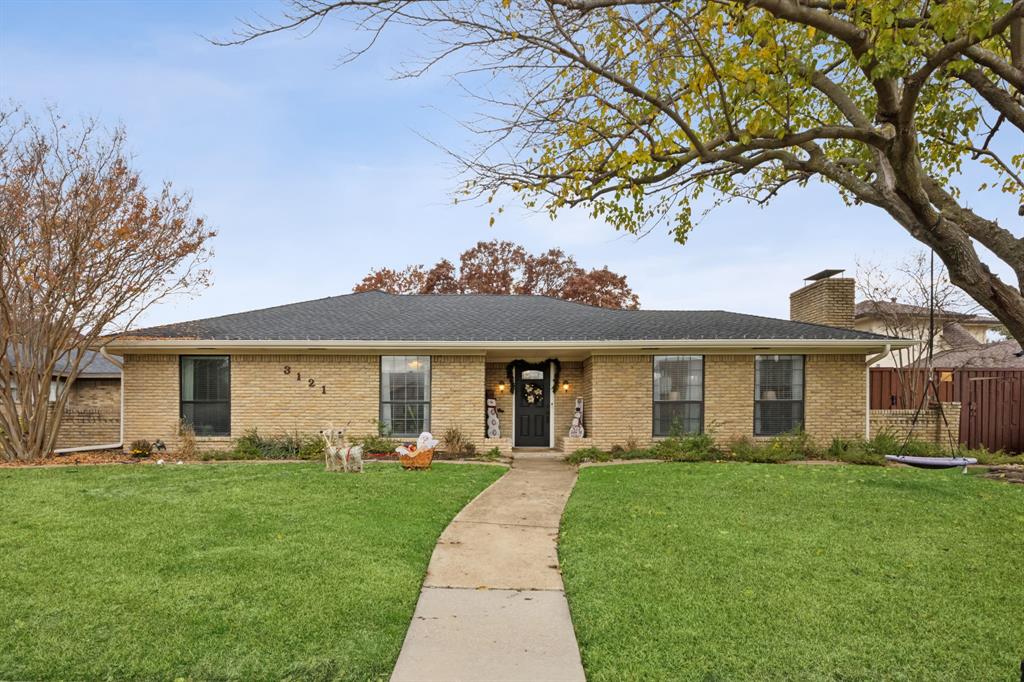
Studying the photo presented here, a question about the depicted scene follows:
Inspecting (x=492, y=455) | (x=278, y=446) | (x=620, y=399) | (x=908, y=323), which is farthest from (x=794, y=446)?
(x=908, y=323)

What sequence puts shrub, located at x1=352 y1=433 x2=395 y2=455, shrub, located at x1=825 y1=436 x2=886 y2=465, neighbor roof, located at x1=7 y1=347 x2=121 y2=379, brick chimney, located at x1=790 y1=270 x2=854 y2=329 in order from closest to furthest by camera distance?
1. shrub, located at x1=825 y1=436 x2=886 y2=465
2. shrub, located at x1=352 y1=433 x2=395 y2=455
3. brick chimney, located at x1=790 y1=270 x2=854 y2=329
4. neighbor roof, located at x1=7 y1=347 x2=121 y2=379

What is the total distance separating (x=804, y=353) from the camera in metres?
13.4

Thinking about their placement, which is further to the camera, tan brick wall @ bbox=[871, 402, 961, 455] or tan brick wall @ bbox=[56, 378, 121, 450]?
tan brick wall @ bbox=[56, 378, 121, 450]

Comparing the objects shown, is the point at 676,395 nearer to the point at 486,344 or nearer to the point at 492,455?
the point at 492,455

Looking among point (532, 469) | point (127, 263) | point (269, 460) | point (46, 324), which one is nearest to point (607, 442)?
point (532, 469)

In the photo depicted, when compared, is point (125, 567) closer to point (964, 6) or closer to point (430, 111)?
point (430, 111)

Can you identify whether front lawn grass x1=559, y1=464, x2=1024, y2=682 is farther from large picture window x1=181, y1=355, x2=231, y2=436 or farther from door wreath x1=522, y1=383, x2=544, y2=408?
large picture window x1=181, y1=355, x2=231, y2=436

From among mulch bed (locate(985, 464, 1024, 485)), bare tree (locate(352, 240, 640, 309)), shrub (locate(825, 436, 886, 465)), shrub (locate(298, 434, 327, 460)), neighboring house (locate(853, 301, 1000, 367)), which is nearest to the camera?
mulch bed (locate(985, 464, 1024, 485))

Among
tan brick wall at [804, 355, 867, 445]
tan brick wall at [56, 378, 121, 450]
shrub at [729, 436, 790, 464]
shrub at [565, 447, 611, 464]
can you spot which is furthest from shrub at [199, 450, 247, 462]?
tan brick wall at [804, 355, 867, 445]

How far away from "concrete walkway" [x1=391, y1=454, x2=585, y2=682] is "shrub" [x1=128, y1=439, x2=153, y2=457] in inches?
347

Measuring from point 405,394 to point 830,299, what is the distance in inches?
436

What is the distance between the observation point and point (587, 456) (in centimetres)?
1277

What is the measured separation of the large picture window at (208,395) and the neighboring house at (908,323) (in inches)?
899

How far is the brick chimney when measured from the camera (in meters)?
15.2
